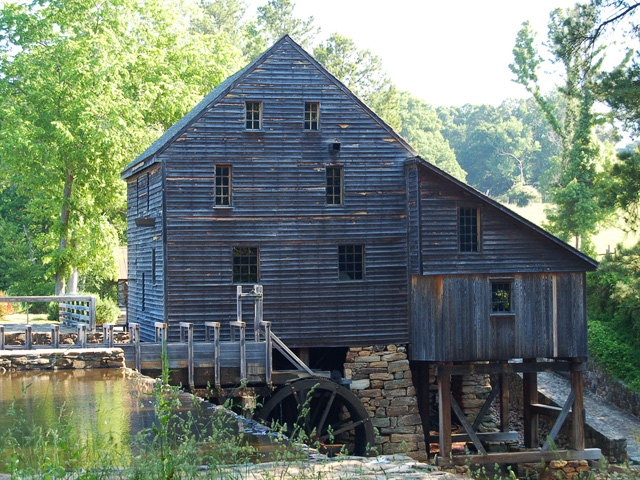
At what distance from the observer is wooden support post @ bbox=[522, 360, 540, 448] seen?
79.0ft

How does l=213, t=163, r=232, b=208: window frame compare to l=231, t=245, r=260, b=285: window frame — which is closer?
l=213, t=163, r=232, b=208: window frame

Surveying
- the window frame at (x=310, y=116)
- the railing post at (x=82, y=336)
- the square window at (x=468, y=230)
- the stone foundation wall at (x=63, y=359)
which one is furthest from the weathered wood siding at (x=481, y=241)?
the railing post at (x=82, y=336)

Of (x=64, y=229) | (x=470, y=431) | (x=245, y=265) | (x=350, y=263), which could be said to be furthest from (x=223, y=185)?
(x=64, y=229)

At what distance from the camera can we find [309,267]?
22.0 metres

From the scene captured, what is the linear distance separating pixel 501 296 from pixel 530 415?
432cm

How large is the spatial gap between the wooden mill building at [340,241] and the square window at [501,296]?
0.15 ft

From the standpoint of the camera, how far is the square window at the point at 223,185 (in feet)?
71.8

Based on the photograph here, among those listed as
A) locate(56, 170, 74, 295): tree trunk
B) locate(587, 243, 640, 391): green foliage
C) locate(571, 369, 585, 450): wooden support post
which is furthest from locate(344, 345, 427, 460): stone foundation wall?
locate(56, 170, 74, 295): tree trunk

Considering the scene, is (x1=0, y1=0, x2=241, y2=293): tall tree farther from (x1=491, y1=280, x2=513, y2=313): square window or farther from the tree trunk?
(x1=491, y1=280, x2=513, y2=313): square window

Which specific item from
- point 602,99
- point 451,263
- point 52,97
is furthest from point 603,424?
point 52,97

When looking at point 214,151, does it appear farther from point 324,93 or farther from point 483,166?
point 483,166

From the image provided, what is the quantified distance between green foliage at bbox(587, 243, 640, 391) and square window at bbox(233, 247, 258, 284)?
38.4ft

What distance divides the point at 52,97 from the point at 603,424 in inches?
1012

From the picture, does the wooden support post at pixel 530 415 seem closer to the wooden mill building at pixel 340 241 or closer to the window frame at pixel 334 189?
the wooden mill building at pixel 340 241
